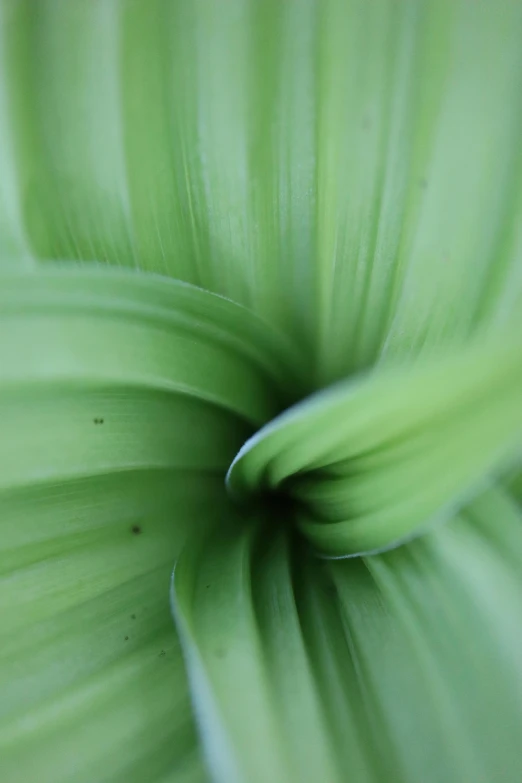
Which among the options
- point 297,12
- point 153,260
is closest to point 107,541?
point 153,260

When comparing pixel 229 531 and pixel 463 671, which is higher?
pixel 229 531

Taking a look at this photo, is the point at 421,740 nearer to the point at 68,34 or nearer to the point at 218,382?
the point at 218,382

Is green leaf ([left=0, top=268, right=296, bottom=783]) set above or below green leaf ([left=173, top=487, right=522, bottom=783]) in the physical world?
above

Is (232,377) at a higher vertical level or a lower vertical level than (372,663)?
higher

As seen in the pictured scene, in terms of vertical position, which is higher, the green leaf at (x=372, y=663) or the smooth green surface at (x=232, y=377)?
the smooth green surface at (x=232, y=377)

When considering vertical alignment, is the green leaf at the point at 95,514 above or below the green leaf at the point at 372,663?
above

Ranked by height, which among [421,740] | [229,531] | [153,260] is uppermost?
[153,260]
